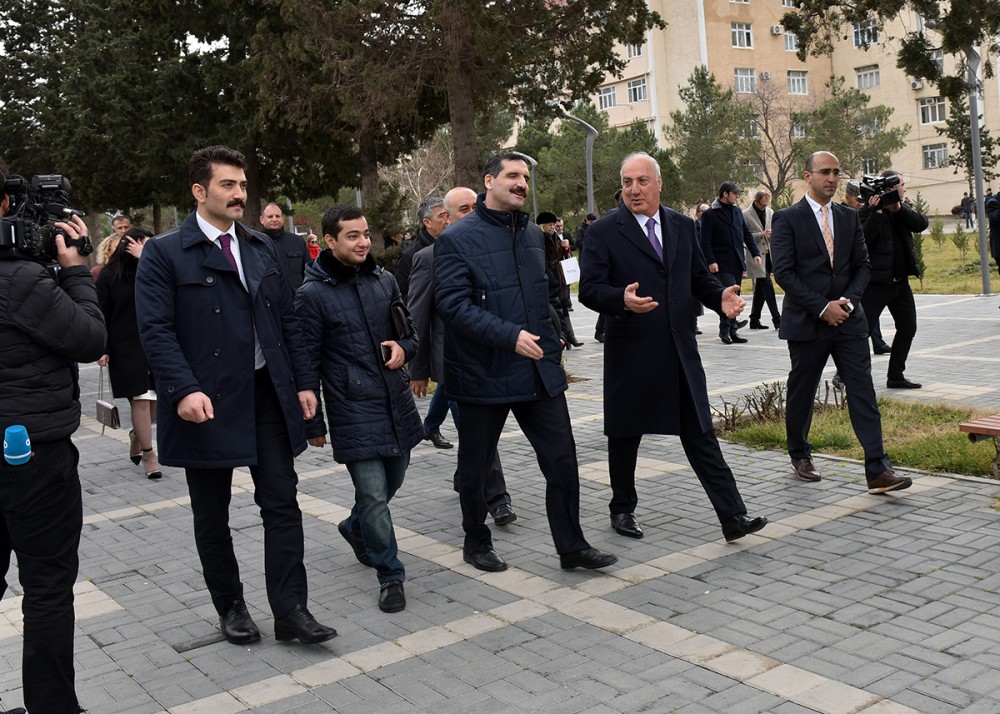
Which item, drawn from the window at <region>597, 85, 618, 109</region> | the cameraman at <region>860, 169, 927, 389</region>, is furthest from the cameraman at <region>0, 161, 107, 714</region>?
the window at <region>597, 85, 618, 109</region>

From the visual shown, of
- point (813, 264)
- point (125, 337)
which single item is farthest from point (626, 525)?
point (125, 337)

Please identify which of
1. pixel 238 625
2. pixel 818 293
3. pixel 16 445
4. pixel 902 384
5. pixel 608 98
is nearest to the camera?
pixel 16 445

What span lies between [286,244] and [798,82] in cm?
6708

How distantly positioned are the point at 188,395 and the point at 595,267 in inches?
96.5

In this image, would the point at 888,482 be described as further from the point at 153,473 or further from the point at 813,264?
the point at 153,473

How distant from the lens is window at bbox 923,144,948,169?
68812mm

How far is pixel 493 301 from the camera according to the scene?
18.0 feet

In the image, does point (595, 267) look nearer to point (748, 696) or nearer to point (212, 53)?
point (748, 696)

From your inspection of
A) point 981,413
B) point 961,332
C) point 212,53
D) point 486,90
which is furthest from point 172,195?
point 981,413

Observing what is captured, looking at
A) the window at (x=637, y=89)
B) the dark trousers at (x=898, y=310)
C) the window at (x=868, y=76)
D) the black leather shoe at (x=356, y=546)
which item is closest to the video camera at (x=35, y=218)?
the black leather shoe at (x=356, y=546)

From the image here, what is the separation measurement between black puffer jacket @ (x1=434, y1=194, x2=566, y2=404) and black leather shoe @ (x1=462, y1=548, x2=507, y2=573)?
818mm

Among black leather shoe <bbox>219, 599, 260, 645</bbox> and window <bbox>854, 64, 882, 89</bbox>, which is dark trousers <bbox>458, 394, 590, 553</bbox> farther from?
window <bbox>854, 64, 882, 89</bbox>

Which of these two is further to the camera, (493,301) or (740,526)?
(740,526)

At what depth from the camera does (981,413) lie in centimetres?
852
